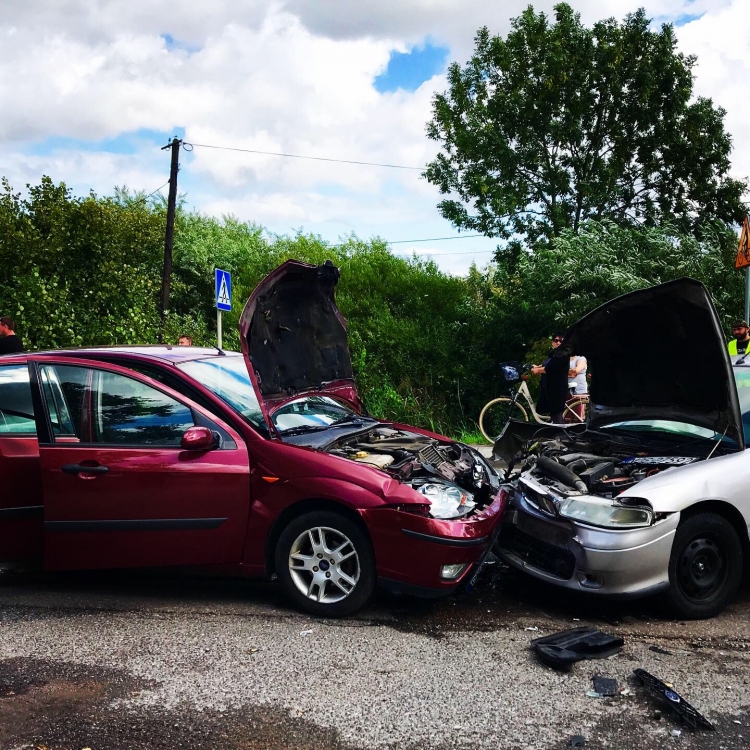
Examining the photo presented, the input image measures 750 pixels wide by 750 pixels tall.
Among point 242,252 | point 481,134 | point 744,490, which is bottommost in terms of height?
point 744,490

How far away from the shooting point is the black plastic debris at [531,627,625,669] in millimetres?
4105

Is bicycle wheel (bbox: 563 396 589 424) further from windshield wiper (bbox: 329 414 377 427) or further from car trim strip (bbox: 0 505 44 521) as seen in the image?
car trim strip (bbox: 0 505 44 521)

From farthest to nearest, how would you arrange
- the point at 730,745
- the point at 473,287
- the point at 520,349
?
the point at 473,287
the point at 520,349
the point at 730,745

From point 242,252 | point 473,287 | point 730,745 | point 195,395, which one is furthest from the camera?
point 242,252

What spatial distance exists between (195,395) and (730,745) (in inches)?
136

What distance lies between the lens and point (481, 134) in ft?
74.6

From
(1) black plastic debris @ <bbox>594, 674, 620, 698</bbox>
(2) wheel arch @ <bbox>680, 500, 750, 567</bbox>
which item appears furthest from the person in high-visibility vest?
(1) black plastic debris @ <bbox>594, 674, 620, 698</bbox>

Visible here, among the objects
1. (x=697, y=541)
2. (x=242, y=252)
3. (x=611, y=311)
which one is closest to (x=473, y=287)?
(x=242, y=252)

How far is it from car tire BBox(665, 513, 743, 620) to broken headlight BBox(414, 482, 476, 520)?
3.99 ft

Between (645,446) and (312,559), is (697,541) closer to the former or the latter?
(645,446)

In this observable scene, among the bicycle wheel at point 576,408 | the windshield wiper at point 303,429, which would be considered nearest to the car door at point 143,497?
the windshield wiper at point 303,429

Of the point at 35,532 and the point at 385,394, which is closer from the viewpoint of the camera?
the point at 35,532

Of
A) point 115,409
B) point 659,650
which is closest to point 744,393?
point 659,650

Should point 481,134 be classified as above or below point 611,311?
above
